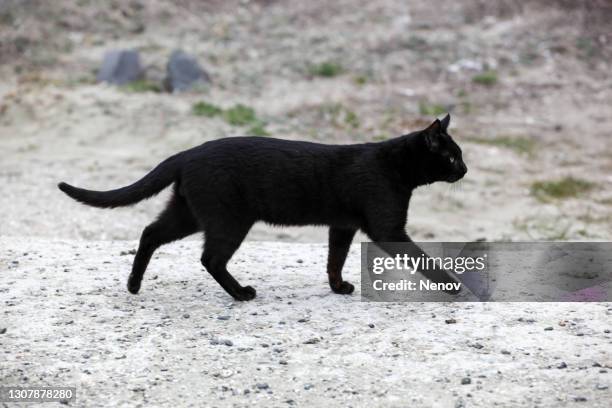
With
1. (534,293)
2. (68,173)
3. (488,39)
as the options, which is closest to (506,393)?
(534,293)

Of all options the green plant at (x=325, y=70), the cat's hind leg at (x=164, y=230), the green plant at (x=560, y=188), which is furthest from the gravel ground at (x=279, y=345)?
the green plant at (x=325, y=70)

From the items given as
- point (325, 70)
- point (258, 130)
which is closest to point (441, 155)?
point (258, 130)

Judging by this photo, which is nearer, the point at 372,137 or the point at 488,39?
the point at 372,137

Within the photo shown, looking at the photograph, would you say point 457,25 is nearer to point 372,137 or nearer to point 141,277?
point 372,137

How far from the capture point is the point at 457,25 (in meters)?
13.7

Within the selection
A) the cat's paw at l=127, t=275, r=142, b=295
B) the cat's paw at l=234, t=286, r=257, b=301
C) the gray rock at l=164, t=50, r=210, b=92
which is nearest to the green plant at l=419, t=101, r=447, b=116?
the gray rock at l=164, t=50, r=210, b=92

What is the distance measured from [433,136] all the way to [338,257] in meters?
0.93

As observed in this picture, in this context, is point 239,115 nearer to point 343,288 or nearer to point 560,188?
point 560,188

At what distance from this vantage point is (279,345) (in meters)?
4.20

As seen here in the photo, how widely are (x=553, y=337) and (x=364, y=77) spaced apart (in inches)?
334

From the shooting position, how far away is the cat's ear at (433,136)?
16.2 ft

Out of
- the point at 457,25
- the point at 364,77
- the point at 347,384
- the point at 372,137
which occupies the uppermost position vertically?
the point at 457,25

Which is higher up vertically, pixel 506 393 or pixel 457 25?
pixel 457 25

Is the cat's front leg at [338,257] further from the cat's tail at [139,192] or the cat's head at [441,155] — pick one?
the cat's tail at [139,192]
